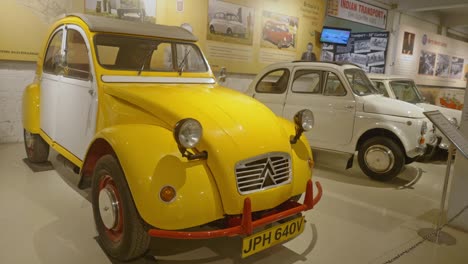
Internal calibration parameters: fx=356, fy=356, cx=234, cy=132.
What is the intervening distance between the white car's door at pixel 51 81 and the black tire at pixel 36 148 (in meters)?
0.32

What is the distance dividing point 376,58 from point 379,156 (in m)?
5.92

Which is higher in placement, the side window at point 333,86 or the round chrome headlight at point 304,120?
the side window at point 333,86

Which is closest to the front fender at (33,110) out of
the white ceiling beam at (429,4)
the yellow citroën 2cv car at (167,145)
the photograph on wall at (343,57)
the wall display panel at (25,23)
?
the yellow citroën 2cv car at (167,145)

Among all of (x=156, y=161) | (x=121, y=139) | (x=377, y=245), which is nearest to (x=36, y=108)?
(x=121, y=139)

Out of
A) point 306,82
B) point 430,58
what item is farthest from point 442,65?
point 306,82

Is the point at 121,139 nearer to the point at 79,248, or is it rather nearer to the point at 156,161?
the point at 156,161

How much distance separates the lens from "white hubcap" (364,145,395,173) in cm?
485

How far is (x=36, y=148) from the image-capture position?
4438 mm

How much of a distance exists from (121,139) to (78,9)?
14.0 feet

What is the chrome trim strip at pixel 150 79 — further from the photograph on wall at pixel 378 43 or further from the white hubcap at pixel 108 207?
the photograph on wall at pixel 378 43

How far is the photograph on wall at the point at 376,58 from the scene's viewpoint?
9849mm

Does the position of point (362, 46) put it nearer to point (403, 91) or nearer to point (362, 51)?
point (362, 51)

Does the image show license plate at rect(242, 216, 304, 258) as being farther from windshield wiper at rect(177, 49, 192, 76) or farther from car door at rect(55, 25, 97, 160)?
windshield wiper at rect(177, 49, 192, 76)

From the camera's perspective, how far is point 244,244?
2188 mm
